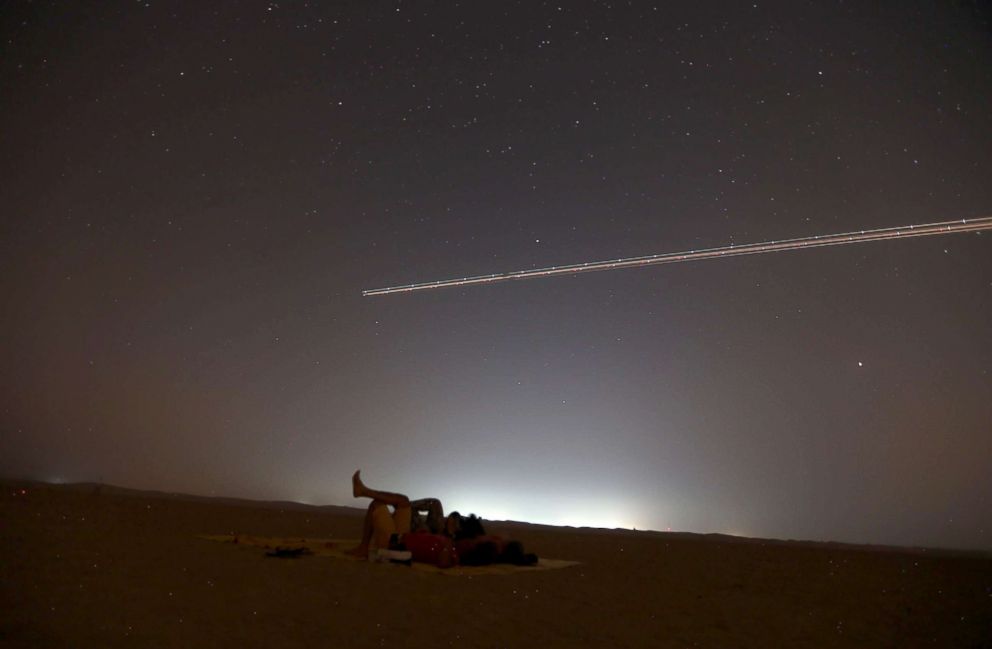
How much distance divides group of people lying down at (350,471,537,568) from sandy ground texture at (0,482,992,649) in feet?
2.82

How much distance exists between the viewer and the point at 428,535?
1130 centimetres

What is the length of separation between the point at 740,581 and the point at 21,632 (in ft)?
36.1

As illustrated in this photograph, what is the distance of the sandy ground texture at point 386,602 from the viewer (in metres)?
5.66

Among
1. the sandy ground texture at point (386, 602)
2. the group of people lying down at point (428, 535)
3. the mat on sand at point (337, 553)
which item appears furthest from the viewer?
the group of people lying down at point (428, 535)

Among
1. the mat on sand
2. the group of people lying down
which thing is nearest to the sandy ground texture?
the mat on sand

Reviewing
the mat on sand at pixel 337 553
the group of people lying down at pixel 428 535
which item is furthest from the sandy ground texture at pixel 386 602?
the group of people lying down at pixel 428 535

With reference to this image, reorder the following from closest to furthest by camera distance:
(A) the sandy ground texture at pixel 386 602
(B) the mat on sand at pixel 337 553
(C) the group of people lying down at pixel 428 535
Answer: (A) the sandy ground texture at pixel 386 602
(B) the mat on sand at pixel 337 553
(C) the group of people lying down at pixel 428 535

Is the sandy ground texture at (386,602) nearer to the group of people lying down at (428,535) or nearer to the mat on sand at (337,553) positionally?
the mat on sand at (337,553)

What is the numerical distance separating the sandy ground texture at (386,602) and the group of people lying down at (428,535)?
86cm

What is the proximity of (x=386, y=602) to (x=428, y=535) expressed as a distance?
12.5 feet

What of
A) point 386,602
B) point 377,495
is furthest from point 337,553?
point 386,602

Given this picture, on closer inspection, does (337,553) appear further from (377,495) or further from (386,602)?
(386,602)

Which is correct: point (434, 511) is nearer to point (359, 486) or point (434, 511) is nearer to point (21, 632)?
point (359, 486)

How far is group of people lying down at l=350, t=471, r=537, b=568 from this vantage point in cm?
1116
